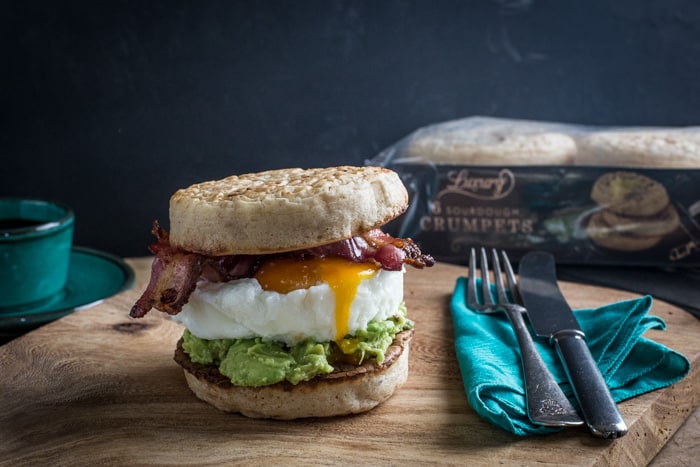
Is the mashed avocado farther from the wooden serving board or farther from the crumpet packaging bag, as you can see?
the crumpet packaging bag

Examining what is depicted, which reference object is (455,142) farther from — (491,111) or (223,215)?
(223,215)

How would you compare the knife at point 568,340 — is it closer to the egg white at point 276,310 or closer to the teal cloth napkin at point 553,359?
the teal cloth napkin at point 553,359

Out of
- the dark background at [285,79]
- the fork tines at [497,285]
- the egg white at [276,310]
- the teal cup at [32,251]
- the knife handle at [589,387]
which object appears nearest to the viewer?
the knife handle at [589,387]

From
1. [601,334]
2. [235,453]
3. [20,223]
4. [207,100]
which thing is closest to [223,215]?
[235,453]

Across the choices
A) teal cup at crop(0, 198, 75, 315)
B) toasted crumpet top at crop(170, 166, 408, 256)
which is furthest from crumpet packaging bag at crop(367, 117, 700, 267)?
toasted crumpet top at crop(170, 166, 408, 256)

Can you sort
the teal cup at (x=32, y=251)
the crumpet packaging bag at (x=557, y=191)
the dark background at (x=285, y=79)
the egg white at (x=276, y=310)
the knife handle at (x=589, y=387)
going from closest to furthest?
1. the knife handle at (x=589, y=387)
2. the egg white at (x=276, y=310)
3. the teal cup at (x=32, y=251)
4. the crumpet packaging bag at (x=557, y=191)
5. the dark background at (x=285, y=79)

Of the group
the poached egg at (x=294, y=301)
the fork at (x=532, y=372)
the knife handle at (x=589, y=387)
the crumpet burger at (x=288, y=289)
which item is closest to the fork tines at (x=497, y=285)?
the fork at (x=532, y=372)
